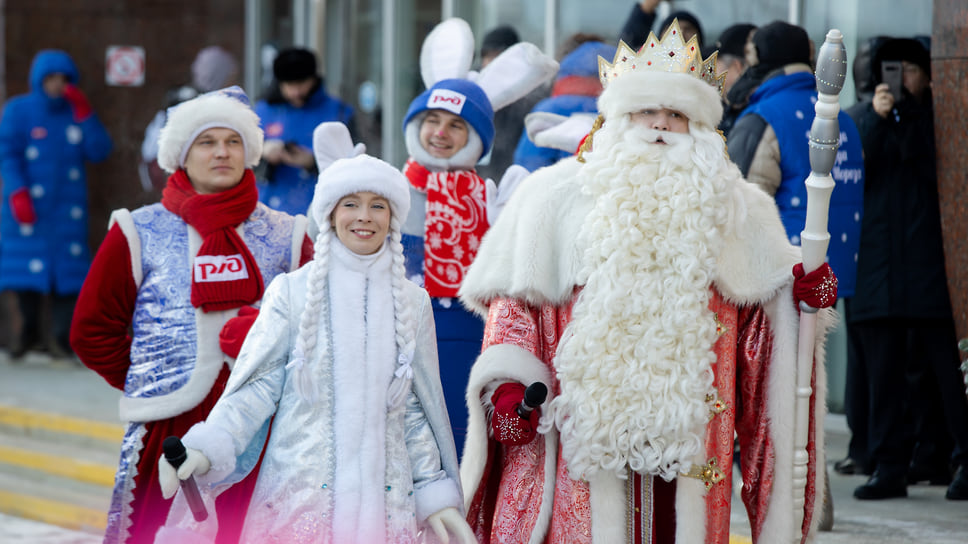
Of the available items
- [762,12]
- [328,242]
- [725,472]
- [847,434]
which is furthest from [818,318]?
[762,12]

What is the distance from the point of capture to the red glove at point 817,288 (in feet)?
12.1

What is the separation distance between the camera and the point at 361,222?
12.4 feet

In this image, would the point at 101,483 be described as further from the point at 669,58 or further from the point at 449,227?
the point at 669,58

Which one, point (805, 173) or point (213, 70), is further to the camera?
point (213, 70)

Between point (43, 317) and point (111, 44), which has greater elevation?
point (111, 44)

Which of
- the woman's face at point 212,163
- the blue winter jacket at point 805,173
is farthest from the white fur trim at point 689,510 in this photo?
the woman's face at point 212,163

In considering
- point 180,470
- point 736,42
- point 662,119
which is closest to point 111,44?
point 736,42

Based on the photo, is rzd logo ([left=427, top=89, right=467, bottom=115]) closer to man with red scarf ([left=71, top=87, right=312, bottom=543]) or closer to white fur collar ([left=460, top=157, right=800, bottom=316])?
man with red scarf ([left=71, top=87, right=312, bottom=543])

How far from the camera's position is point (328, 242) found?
3.77m

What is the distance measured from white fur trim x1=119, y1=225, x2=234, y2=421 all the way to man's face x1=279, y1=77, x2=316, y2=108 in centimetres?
384

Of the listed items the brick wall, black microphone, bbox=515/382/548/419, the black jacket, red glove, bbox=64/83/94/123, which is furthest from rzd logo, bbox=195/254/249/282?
the brick wall

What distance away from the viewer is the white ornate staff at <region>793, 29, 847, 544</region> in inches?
147

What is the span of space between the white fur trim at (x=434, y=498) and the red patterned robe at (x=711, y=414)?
23 cm

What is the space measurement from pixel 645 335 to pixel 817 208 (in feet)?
2.06
